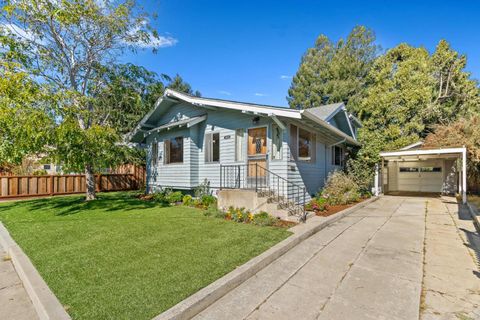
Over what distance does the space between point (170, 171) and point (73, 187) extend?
7.30 metres

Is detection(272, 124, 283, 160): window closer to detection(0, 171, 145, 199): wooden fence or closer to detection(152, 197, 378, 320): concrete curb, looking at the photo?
detection(152, 197, 378, 320): concrete curb

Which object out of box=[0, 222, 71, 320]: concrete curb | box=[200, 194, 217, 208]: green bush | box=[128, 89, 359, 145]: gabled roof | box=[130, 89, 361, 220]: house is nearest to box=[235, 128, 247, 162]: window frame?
box=[130, 89, 361, 220]: house

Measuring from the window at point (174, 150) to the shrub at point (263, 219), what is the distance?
17.3ft

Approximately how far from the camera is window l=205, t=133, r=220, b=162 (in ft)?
33.5

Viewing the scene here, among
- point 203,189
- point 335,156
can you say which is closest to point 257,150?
point 203,189

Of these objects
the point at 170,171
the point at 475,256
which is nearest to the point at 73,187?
the point at 170,171

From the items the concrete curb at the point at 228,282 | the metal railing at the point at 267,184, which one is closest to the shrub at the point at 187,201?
the metal railing at the point at 267,184

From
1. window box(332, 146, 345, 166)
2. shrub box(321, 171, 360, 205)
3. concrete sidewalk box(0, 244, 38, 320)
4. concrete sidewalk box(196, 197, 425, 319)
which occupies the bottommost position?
concrete sidewalk box(0, 244, 38, 320)

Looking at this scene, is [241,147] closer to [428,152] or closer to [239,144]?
[239,144]

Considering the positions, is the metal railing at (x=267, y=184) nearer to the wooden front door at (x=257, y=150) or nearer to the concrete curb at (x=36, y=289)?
the wooden front door at (x=257, y=150)

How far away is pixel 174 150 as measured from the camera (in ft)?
37.6

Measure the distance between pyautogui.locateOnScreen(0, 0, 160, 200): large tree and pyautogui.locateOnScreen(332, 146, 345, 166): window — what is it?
10918 mm

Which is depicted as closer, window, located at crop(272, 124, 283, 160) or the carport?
window, located at crop(272, 124, 283, 160)

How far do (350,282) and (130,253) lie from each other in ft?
12.5
